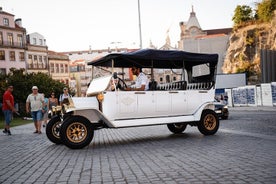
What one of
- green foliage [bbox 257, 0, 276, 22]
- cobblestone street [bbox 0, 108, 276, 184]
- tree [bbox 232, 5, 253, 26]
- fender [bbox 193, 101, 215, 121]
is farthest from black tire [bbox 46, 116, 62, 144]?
tree [bbox 232, 5, 253, 26]

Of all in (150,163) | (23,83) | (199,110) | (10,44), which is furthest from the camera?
(10,44)

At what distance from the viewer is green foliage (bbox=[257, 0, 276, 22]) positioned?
52.5 metres

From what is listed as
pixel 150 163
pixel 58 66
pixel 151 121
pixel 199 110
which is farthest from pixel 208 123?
pixel 58 66

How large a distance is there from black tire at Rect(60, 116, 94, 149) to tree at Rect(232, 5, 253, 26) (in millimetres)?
59557

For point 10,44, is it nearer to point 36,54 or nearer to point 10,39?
point 10,39

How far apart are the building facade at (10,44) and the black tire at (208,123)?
52.5 meters

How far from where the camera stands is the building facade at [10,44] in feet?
185

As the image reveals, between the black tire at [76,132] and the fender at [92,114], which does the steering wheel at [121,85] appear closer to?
the fender at [92,114]

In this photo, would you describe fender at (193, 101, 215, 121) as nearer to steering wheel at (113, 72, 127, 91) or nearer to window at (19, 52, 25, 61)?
steering wheel at (113, 72, 127, 91)

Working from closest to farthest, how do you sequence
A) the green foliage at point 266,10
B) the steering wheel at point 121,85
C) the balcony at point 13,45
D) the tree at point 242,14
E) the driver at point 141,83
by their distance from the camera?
1. the steering wheel at point 121,85
2. the driver at point 141,83
3. the green foliage at point 266,10
4. the balcony at point 13,45
5. the tree at point 242,14

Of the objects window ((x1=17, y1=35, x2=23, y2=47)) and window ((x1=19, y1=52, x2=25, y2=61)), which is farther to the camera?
window ((x1=19, y1=52, x2=25, y2=61))

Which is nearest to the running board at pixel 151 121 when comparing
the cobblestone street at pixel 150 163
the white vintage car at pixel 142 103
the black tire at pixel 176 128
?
the white vintage car at pixel 142 103

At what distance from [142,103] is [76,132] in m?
1.93

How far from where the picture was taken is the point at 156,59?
937 cm
